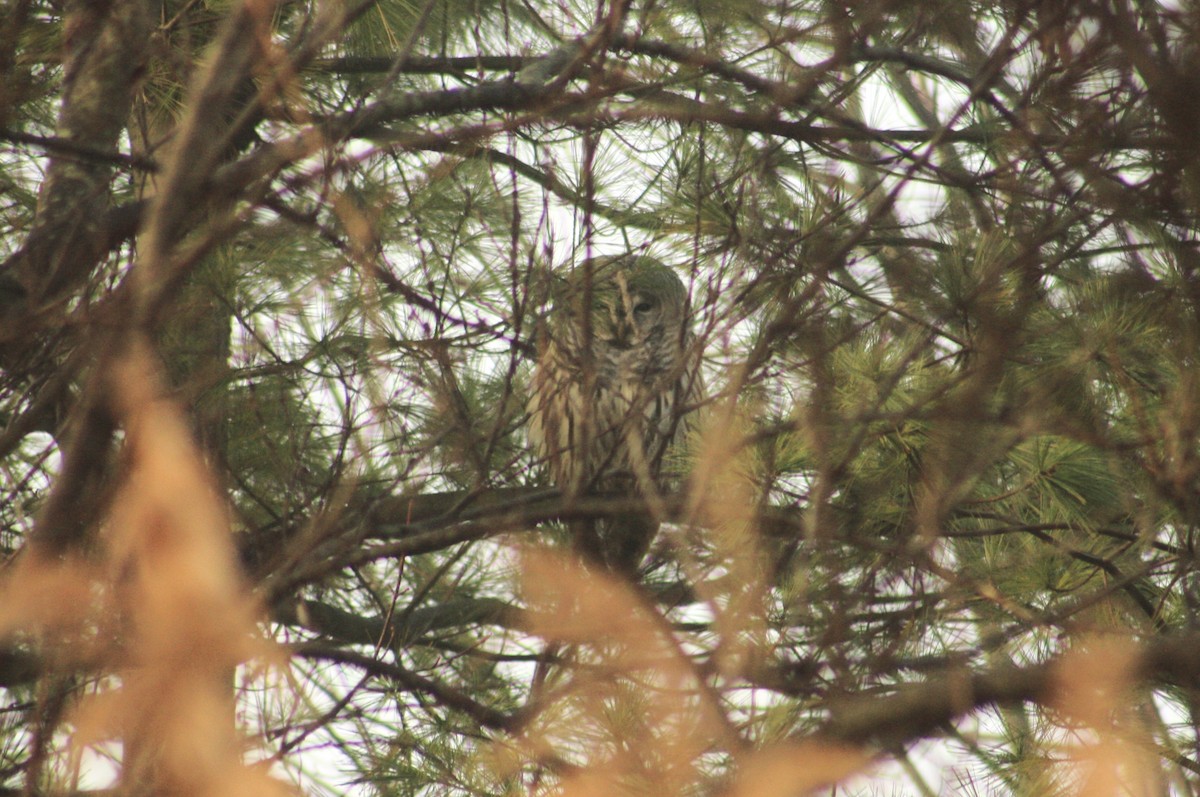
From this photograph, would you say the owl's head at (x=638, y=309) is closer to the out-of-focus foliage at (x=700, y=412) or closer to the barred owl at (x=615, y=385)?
the barred owl at (x=615, y=385)

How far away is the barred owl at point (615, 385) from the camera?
2.44m

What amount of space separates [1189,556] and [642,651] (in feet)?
3.63

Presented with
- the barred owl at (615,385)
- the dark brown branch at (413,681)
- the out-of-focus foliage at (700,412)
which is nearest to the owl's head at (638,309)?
the barred owl at (615,385)

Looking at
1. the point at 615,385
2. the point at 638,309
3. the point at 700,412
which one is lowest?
the point at 700,412

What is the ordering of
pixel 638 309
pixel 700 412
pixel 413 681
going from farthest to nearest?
1. pixel 638 309
2. pixel 700 412
3. pixel 413 681

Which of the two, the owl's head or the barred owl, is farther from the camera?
the owl's head

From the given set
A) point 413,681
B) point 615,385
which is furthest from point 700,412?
point 413,681

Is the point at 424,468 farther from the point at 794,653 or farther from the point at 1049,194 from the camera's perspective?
the point at 1049,194

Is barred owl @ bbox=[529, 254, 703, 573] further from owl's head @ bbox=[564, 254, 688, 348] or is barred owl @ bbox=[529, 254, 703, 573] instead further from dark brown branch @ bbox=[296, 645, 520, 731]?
dark brown branch @ bbox=[296, 645, 520, 731]

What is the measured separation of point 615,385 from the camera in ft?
14.2

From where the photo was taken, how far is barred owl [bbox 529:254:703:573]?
2436mm

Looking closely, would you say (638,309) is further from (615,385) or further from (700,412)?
(700,412)

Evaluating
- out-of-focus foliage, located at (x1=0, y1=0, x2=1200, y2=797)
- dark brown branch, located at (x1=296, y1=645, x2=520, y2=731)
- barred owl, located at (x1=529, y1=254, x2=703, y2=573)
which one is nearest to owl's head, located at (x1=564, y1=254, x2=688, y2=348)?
barred owl, located at (x1=529, y1=254, x2=703, y2=573)

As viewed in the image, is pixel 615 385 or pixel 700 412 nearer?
pixel 700 412
